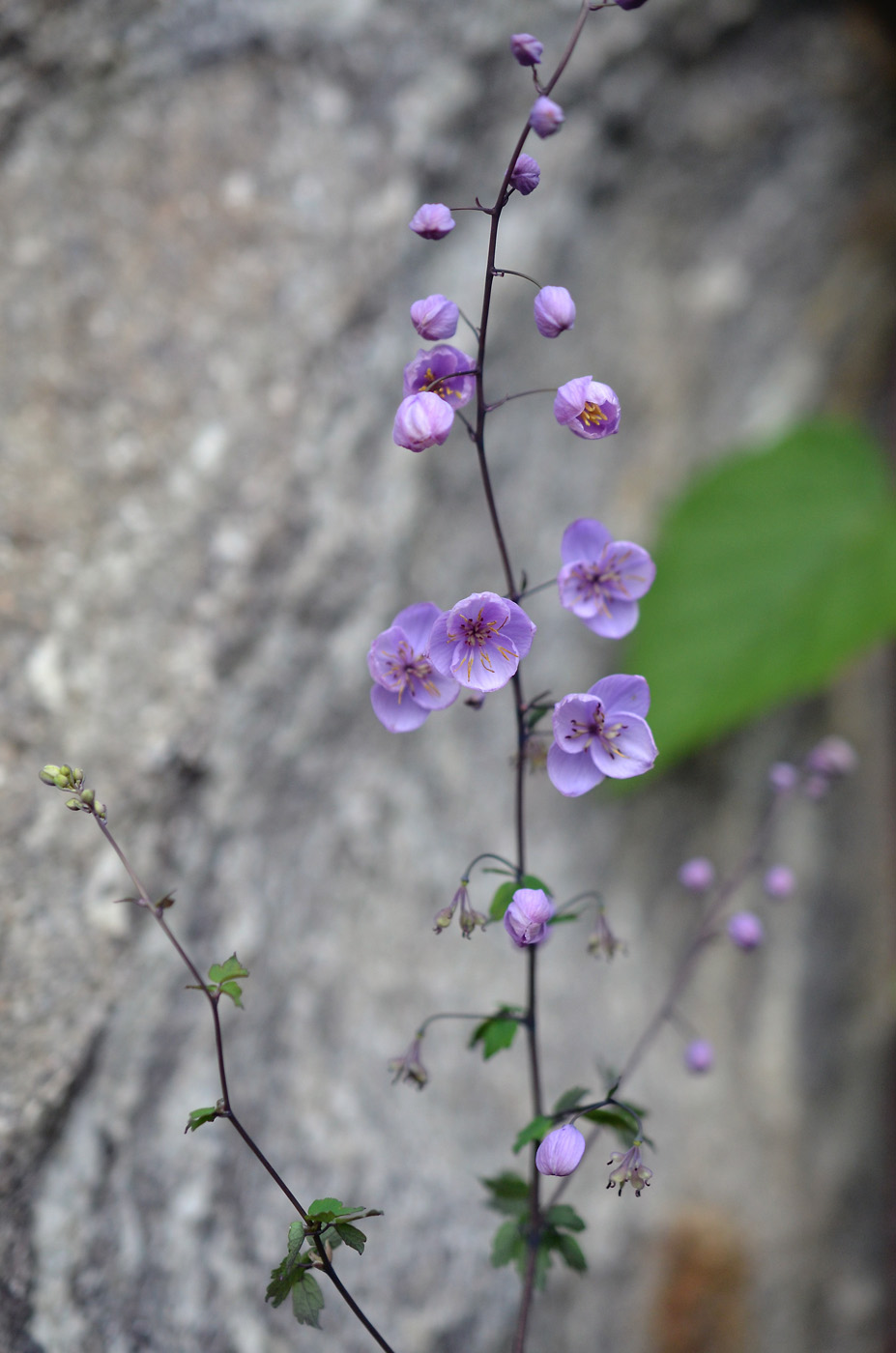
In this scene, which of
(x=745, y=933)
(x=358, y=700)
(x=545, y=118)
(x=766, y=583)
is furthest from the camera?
(x=766, y=583)

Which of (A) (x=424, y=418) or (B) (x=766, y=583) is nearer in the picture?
(A) (x=424, y=418)

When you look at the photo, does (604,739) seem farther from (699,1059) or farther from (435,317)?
(699,1059)

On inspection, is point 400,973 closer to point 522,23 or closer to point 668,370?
point 668,370

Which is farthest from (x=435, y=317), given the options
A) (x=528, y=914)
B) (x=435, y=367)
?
(x=528, y=914)

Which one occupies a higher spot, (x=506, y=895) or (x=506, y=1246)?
(x=506, y=895)

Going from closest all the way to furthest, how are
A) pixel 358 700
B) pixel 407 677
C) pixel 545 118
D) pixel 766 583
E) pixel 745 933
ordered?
pixel 545 118
pixel 407 677
pixel 745 933
pixel 358 700
pixel 766 583

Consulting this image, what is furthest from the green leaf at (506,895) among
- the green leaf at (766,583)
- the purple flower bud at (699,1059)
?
the green leaf at (766,583)
